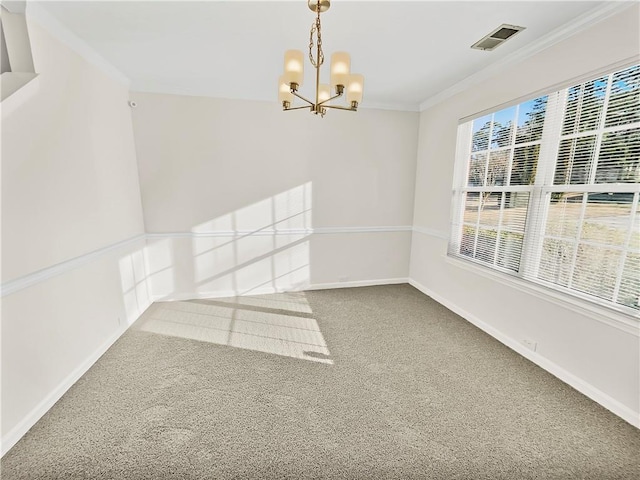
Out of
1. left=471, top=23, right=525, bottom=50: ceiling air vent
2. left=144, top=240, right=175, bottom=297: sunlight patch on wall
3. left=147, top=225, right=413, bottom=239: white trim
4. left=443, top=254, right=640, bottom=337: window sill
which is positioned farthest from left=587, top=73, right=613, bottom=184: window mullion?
left=144, top=240, right=175, bottom=297: sunlight patch on wall

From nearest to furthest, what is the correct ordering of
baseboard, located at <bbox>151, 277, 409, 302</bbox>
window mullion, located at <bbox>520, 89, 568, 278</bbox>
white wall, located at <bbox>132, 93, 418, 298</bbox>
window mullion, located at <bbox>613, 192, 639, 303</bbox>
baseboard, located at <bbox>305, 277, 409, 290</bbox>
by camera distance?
1. window mullion, located at <bbox>613, 192, 639, 303</bbox>
2. window mullion, located at <bbox>520, 89, 568, 278</bbox>
3. white wall, located at <bbox>132, 93, 418, 298</bbox>
4. baseboard, located at <bbox>151, 277, 409, 302</bbox>
5. baseboard, located at <bbox>305, 277, 409, 290</bbox>

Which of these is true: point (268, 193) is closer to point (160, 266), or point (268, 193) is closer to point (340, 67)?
point (160, 266)

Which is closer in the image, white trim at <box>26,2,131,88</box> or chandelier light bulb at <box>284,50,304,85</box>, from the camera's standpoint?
chandelier light bulb at <box>284,50,304,85</box>

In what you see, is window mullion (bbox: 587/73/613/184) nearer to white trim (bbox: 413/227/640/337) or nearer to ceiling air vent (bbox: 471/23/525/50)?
ceiling air vent (bbox: 471/23/525/50)

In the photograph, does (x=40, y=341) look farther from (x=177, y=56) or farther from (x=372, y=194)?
(x=372, y=194)

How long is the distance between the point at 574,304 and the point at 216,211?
361 centimetres

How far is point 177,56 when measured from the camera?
255 cm

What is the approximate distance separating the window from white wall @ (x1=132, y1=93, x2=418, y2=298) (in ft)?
4.25

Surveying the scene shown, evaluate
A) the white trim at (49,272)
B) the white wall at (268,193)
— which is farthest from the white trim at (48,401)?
the white wall at (268,193)

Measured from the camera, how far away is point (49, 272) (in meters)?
1.93

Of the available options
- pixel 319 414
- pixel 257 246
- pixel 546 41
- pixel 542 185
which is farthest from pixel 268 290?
pixel 546 41

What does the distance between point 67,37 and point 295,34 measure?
5.61ft

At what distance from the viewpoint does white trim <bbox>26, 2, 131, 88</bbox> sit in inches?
72.9

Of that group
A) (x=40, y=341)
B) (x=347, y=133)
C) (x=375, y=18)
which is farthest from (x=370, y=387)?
(x=347, y=133)
